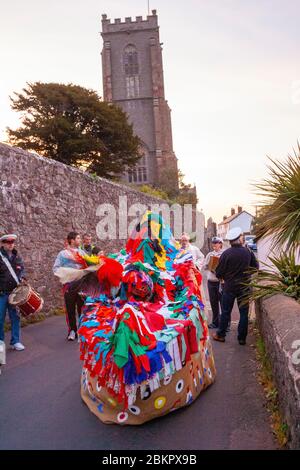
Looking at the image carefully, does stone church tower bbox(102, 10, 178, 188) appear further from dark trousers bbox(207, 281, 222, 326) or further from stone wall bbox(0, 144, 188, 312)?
dark trousers bbox(207, 281, 222, 326)

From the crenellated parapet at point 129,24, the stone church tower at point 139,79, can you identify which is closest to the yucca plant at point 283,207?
the stone church tower at point 139,79

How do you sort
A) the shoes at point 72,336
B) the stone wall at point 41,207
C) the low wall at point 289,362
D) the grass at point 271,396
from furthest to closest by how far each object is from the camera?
the stone wall at point 41,207, the shoes at point 72,336, the grass at point 271,396, the low wall at point 289,362

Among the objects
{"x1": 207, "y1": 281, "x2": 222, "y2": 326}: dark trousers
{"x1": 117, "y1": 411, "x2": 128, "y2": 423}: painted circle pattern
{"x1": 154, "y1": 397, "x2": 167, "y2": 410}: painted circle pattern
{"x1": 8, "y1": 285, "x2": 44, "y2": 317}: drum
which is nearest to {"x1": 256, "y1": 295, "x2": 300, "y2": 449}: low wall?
{"x1": 154, "y1": 397, "x2": 167, "y2": 410}: painted circle pattern

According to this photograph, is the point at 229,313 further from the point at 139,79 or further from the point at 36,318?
the point at 139,79

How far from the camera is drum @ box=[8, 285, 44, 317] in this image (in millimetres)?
6414

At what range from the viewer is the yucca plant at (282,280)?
576 cm

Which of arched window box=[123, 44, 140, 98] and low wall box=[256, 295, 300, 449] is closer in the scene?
low wall box=[256, 295, 300, 449]

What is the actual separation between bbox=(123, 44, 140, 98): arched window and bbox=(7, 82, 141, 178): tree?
87.2 ft

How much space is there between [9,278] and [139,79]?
5250 cm

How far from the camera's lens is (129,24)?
5441cm

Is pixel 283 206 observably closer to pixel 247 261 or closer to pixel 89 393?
pixel 247 261

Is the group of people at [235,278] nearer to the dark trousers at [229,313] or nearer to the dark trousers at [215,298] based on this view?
the dark trousers at [229,313]

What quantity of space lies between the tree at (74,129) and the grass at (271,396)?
20.4m

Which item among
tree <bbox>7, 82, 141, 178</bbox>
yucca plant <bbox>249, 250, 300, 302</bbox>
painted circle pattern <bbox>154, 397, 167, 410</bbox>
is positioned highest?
tree <bbox>7, 82, 141, 178</bbox>
